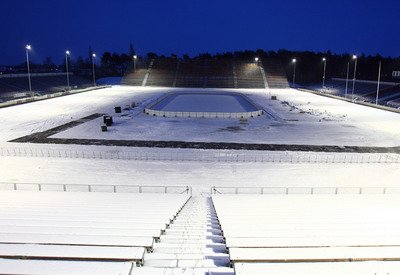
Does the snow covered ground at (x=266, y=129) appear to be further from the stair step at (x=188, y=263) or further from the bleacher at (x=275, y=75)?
the bleacher at (x=275, y=75)

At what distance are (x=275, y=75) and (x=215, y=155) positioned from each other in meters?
78.0

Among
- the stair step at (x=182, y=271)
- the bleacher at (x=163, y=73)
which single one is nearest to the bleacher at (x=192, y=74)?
the bleacher at (x=163, y=73)

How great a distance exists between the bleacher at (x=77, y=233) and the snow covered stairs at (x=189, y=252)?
21cm

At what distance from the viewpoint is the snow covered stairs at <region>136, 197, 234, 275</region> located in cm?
446

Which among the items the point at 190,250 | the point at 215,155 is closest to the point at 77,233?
the point at 190,250

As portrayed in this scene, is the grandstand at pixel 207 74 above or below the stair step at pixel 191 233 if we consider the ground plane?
above

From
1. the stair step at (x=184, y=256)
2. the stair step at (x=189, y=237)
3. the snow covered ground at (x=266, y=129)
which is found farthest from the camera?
the snow covered ground at (x=266, y=129)

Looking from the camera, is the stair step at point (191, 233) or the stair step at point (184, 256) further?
the stair step at point (191, 233)

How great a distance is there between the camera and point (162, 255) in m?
5.08

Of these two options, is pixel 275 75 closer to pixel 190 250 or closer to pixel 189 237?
pixel 189 237

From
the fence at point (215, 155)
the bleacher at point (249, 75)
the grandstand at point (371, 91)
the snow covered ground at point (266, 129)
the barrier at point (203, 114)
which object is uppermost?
the bleacher at point (249, 75)

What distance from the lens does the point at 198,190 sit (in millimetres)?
17109

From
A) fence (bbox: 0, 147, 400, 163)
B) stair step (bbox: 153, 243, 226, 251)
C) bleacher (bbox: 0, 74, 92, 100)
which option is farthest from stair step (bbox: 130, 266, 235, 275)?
bleacher (bbox: 0, 74, 92, 100)

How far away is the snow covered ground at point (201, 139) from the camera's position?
61.1 ft
